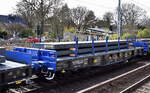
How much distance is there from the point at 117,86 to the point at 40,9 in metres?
36.5

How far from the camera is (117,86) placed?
860 centimetres

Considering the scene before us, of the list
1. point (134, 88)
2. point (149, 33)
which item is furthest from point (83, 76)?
point (149, 33)

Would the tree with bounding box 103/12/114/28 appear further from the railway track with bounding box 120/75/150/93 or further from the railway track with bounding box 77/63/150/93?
the railway track with bounding box 120/75/150/93

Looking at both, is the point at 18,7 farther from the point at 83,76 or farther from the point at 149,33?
the point at 83,76

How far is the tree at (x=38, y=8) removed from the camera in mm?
42312

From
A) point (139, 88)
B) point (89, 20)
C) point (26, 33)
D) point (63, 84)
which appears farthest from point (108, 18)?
point (63, 84)

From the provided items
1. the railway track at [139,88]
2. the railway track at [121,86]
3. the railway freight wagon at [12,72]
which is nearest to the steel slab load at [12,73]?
the railway freight wagon at [12,72]

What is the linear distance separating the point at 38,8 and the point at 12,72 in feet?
127

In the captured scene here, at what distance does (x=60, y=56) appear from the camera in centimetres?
869

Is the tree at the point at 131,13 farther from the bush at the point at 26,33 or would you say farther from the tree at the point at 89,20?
the bush at the point at 26,33

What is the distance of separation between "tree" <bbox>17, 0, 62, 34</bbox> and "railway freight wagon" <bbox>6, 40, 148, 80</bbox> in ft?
105

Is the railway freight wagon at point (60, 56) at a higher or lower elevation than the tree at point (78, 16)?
lower

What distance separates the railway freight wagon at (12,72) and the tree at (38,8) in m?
36.3

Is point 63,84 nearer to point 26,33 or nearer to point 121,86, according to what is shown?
point 121,86
